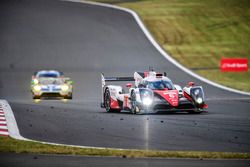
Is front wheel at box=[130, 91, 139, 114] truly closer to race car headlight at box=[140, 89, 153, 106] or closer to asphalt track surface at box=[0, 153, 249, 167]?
race car headlight at box=[140, 89, 153, 106]

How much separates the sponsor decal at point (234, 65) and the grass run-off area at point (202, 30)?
44 cm

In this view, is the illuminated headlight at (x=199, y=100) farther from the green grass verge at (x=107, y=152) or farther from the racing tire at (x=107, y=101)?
the green grass verge at (x=107, y=152)

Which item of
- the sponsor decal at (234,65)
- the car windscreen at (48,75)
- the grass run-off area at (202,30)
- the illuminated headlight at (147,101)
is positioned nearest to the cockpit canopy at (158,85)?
the illuminated headlight at (147,101)

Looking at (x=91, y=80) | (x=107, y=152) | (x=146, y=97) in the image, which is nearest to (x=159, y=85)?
(x=146, y=97)

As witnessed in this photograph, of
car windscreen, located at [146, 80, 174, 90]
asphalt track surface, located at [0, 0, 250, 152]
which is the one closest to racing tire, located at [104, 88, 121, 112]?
asphalt track surface, located at [0, 0, 250, 152]

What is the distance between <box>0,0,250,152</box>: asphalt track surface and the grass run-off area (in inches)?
66.8

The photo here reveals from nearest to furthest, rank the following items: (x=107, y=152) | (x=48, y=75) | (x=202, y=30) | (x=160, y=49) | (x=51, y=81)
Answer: (x=107, y=152) → (x=51, y=81) → (x=48, y=75) → (x=160, y=49) → (x=202, y=30)

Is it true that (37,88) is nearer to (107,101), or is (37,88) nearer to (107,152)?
(107,101)

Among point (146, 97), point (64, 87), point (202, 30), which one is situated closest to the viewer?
point (146, 97)

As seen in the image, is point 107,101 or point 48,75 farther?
point 48,75

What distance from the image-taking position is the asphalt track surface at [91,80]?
16016mm

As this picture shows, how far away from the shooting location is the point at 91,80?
124 ft

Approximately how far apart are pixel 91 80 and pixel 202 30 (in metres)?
16.3

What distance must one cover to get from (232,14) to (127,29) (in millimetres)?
10107
